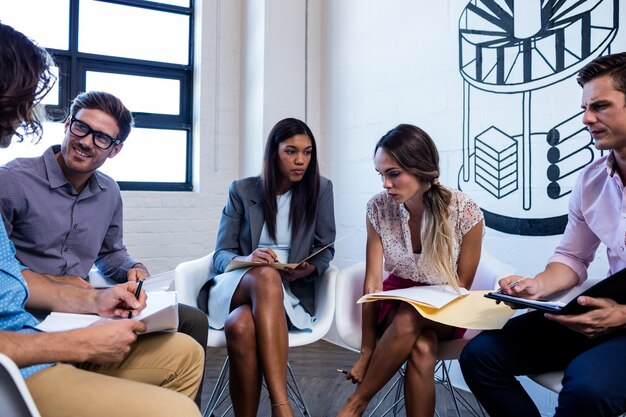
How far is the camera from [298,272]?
216 cm

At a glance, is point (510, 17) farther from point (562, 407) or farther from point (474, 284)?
point (562, 407)

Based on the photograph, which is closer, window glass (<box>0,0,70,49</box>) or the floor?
the floor

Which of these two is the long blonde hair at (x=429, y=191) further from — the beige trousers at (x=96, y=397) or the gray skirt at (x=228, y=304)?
the beige trousers at (x=96, y=397)

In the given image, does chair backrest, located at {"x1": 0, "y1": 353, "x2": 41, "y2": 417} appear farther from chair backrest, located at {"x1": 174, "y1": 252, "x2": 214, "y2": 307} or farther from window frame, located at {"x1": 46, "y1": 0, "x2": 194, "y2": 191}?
window frame, located at {"x1": 46, "y1": 0, "x2": 194, "y2": 191}

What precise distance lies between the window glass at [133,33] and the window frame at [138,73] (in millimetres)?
38

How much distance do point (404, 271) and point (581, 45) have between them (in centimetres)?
111

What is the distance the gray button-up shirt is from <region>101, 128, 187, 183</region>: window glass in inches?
68.1

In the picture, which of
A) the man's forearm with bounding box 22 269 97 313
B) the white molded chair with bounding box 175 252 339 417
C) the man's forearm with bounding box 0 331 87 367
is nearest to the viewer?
the man's forearm with bounding box 0 331 87 367

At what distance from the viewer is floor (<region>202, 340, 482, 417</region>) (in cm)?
240

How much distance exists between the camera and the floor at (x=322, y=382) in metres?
2.40

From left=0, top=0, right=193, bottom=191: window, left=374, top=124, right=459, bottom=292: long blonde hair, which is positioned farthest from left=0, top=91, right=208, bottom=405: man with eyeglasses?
left=0, top=0, right=193, bottom=191: window

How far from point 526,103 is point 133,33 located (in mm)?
2660

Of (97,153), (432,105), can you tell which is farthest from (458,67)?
(97,153)

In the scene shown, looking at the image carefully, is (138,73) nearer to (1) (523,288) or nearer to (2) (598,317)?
(1) (523,288)
